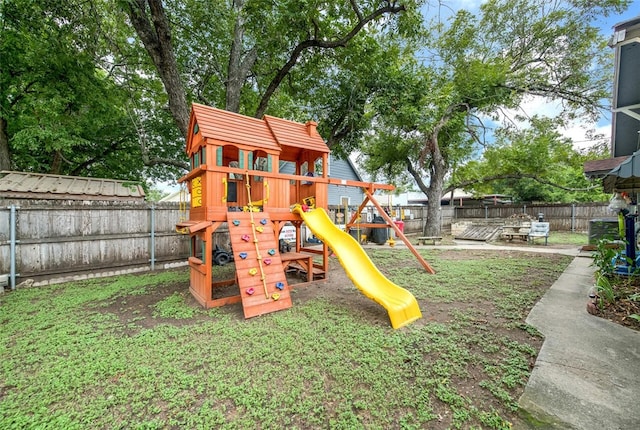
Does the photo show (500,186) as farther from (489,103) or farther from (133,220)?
(133,220)

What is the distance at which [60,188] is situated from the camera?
23.0ft

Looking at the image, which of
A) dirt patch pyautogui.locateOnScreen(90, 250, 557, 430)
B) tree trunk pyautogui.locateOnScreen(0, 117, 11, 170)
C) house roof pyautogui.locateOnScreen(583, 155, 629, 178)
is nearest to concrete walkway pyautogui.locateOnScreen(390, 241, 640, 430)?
dirt patch pyautogui.locateOnScreen(90, 250, 557, 430)

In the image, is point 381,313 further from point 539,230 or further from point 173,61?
point 539,230

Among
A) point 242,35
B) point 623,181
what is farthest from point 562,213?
point 242,35

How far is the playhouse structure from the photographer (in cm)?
391

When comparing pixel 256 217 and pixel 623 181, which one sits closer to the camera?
pixel 256 217

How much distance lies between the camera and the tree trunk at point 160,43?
548cm

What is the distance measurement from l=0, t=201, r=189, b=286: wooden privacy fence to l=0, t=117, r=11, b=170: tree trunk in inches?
157

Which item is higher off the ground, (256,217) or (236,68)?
(236,68)

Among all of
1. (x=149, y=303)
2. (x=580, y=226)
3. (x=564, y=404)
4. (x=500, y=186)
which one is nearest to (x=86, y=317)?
(x=149, y=303)

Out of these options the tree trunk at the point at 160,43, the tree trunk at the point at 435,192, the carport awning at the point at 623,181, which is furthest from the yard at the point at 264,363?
the tree trunk at the point at 435,192

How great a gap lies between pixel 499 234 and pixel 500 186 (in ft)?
47.5

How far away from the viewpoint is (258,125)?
5.27 meters

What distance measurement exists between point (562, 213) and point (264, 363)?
2116cm
